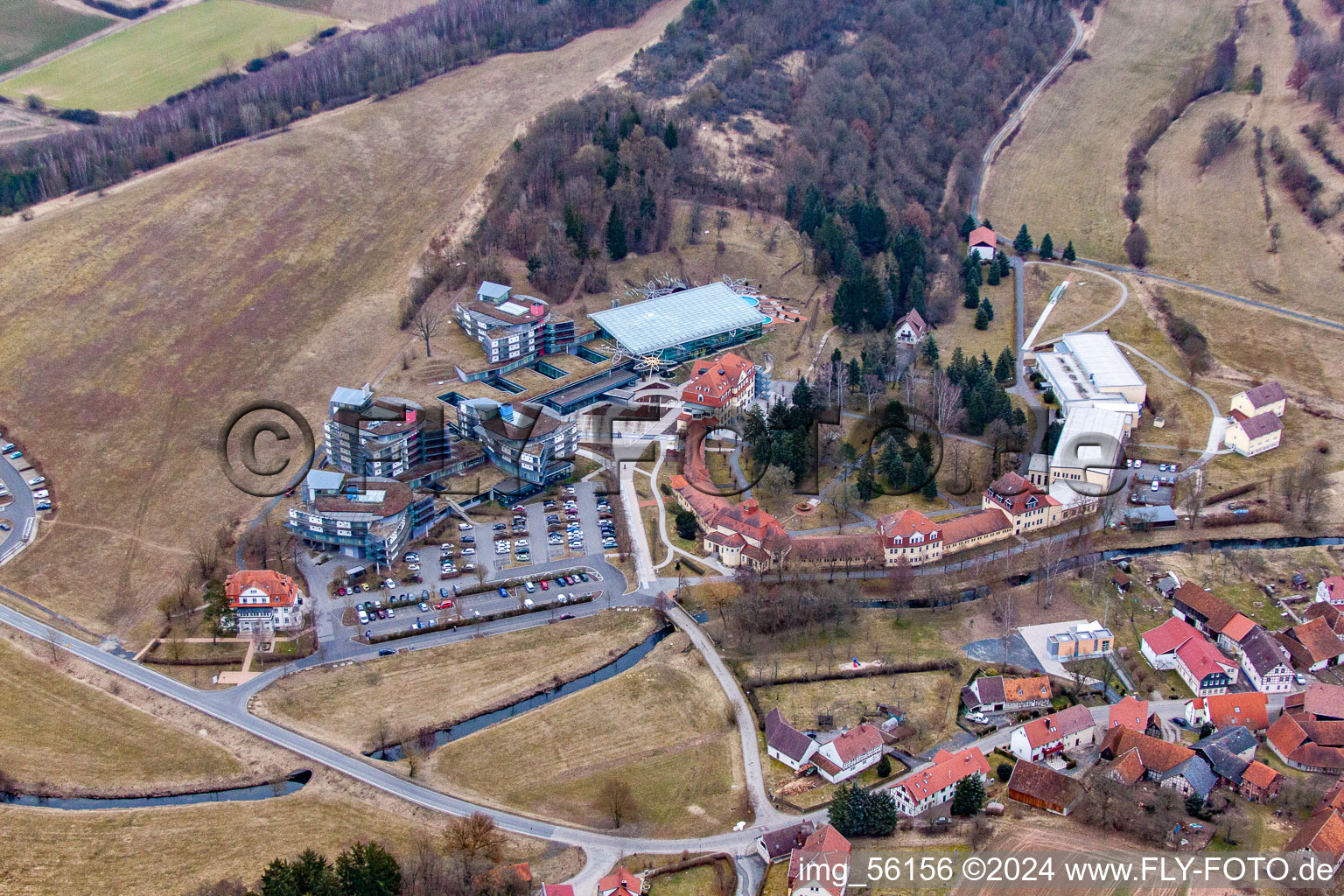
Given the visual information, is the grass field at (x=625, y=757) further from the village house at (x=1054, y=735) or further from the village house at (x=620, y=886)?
the village house at (x=1054, y=735)

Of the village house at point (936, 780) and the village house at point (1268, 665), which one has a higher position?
the village house at point (1268, 665)

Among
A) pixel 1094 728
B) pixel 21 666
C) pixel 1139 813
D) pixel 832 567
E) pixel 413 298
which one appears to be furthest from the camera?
pixel 413 298

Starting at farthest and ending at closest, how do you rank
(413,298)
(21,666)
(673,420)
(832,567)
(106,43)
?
(106,43)
(413,298)
(673,420)
(832,567)
(21,666)

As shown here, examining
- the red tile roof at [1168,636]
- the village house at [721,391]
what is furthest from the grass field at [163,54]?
the red tile roof at [1168,636]

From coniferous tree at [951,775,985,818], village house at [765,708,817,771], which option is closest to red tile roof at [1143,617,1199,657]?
coniferous tree at [951,775,985,818]

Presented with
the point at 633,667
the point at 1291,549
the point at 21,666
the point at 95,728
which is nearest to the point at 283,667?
the point at 95,728

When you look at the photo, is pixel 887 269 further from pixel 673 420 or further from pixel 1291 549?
pixel 1291 549

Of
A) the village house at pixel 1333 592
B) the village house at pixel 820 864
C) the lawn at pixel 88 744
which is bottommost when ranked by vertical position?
the lawn at pixel 88 744
